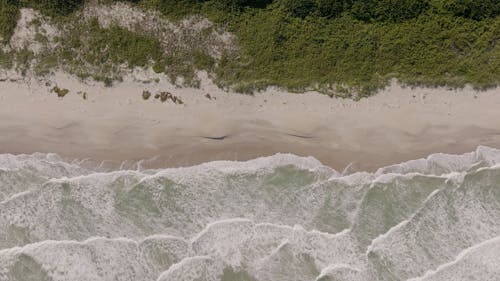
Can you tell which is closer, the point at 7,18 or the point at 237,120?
the point at 7,18

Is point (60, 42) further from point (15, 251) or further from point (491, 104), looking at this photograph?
point (491, 104)

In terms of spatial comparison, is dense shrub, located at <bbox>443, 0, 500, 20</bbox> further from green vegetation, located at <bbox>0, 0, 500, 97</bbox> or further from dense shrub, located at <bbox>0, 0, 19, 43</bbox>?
dense shrub, located at <bbox>0, 0, 19, 43</bbox>

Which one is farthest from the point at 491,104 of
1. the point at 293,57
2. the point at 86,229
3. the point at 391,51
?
the point at 86,229

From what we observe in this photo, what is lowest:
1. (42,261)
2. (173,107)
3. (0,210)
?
(42,261)

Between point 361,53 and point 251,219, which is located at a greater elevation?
point 361,53

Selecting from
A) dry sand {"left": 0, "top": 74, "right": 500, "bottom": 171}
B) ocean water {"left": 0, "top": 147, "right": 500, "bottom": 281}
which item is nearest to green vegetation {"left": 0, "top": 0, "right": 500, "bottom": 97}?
dry sand {"left": 0, "top": 74, "right": 500, "bottom": 171}

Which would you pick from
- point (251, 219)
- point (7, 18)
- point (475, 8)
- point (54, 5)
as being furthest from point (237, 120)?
point (475, 8)

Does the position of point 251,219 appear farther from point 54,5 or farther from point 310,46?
point 54,5
